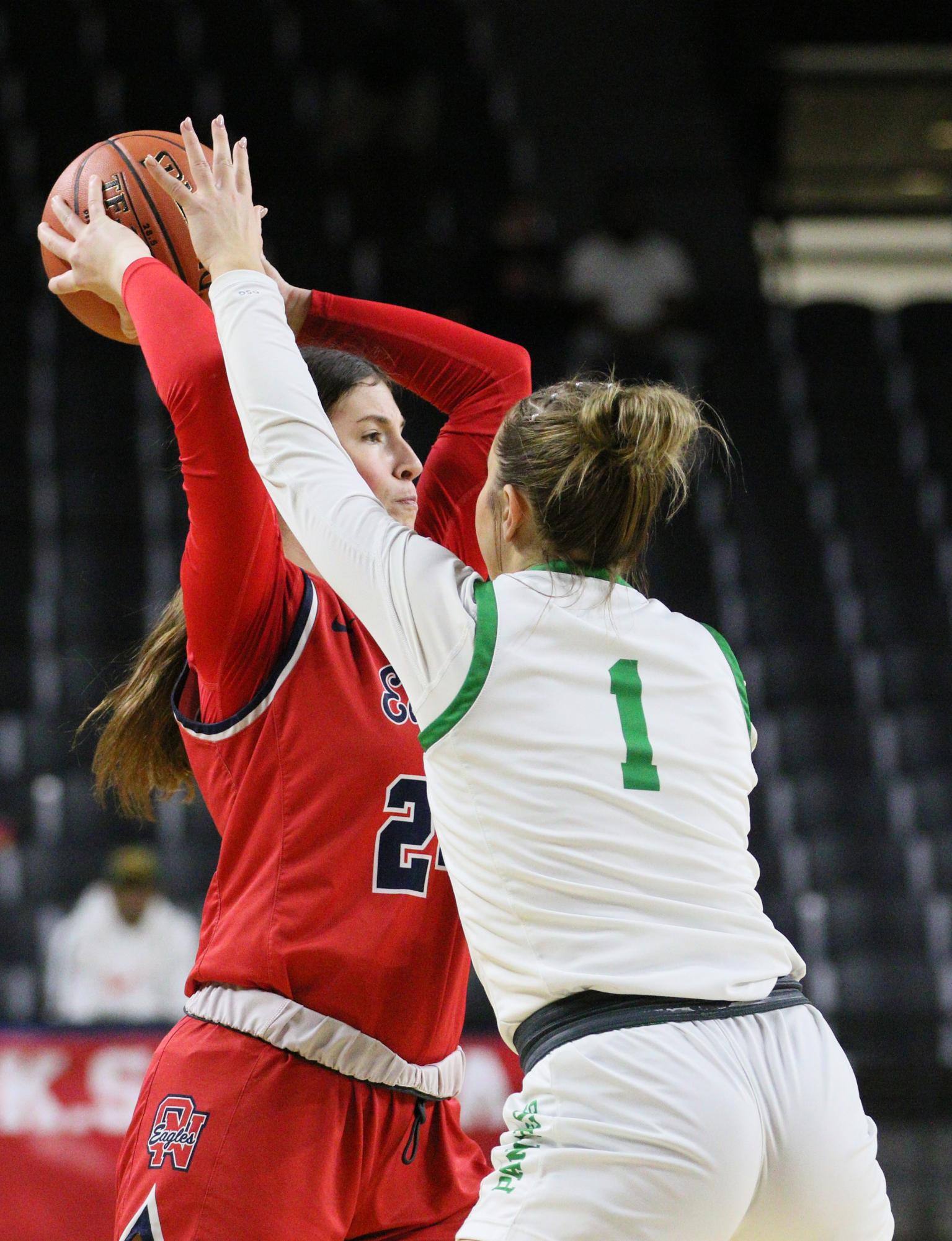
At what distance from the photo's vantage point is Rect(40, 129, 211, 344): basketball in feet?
8.20

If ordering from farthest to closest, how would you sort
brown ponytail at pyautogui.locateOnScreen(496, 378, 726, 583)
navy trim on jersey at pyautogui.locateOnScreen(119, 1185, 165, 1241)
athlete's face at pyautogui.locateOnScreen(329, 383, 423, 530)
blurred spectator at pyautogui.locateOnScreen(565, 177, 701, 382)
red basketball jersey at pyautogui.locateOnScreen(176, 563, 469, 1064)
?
1. blurred spectator at pyautogui.locateOnScreen(565, 177, 701, 382)
2. athlete's face at pyautogui.locateOnScreen(329, 383, 423, 530)
3. red basketball jersey at pyautogui.locateOnScreen(176, 563, 469, 1064)
4. navy trim on jersey at pyautogui.locateOnScreen(119, 1185, 165, 1241)
5. brown ponytail at pyautogui.locateOnScreen(496, 378, 726, 583)

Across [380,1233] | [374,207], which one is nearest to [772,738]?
[374,207]

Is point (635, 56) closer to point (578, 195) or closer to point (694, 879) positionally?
point (578, 195)

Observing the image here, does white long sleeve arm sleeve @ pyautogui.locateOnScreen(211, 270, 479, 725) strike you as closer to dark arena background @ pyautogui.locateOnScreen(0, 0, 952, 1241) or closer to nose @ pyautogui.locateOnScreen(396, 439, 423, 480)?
nose @ pyautogui.locateOnScreen(396, 439, 423, 480)

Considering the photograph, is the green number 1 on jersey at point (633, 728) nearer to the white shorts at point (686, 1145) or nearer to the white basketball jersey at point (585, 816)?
the white basketball jersey at point (585, 816)

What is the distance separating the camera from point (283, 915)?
225 centimetres

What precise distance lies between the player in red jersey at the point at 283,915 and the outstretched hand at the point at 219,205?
0.28 ft

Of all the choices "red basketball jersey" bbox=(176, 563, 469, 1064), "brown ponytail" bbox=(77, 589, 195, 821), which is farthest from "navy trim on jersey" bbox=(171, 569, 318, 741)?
"brown ponytail" bbox=(77, 589, 195, 821)

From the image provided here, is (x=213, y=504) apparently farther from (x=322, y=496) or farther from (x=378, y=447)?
(x=378, y=447)

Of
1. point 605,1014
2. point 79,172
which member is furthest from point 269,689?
point 79,172

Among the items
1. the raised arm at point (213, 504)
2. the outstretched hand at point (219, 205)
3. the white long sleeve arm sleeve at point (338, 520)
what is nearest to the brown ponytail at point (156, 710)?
the raised arm at point (213, 504)

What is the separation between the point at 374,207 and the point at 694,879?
8374mm

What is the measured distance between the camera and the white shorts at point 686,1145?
1.76m

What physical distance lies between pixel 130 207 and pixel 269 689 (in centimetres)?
79
